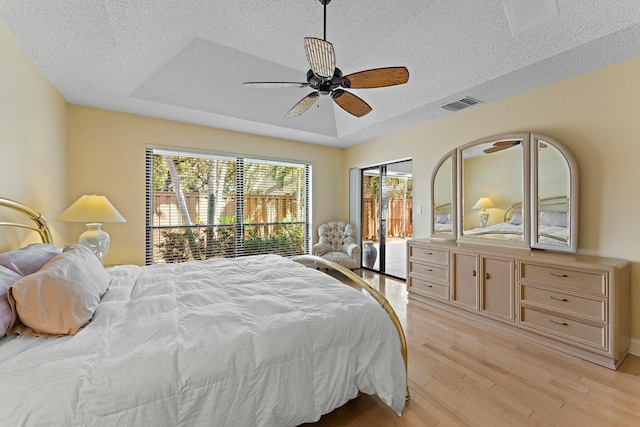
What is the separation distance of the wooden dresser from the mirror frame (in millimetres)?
114

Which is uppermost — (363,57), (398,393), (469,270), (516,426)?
(363,57)

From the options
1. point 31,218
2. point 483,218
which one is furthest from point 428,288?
point 31,218

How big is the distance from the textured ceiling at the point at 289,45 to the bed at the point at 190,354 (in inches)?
57.1

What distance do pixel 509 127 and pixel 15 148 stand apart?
4.75 m

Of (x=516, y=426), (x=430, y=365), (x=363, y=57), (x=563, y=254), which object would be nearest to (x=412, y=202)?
(x=563, y=254)

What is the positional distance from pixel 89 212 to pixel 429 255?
12.9ft

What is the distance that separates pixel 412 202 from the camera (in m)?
4.29

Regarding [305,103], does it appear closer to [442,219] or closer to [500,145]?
[500,145]

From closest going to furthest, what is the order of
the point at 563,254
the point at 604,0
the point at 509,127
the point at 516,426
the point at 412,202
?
the point at 516,426, the point at 604,0, the point at 563,254, the point at 509,127, the point at 412,202

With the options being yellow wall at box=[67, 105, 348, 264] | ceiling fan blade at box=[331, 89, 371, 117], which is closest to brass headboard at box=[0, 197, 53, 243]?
yellow wall at box=[67, 105, 348, 264]

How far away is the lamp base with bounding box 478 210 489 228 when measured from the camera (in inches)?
126

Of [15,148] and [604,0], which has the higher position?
[604,0]

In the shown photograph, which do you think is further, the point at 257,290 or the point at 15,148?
the point at 15,148

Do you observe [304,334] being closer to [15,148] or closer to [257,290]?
[257,290]
